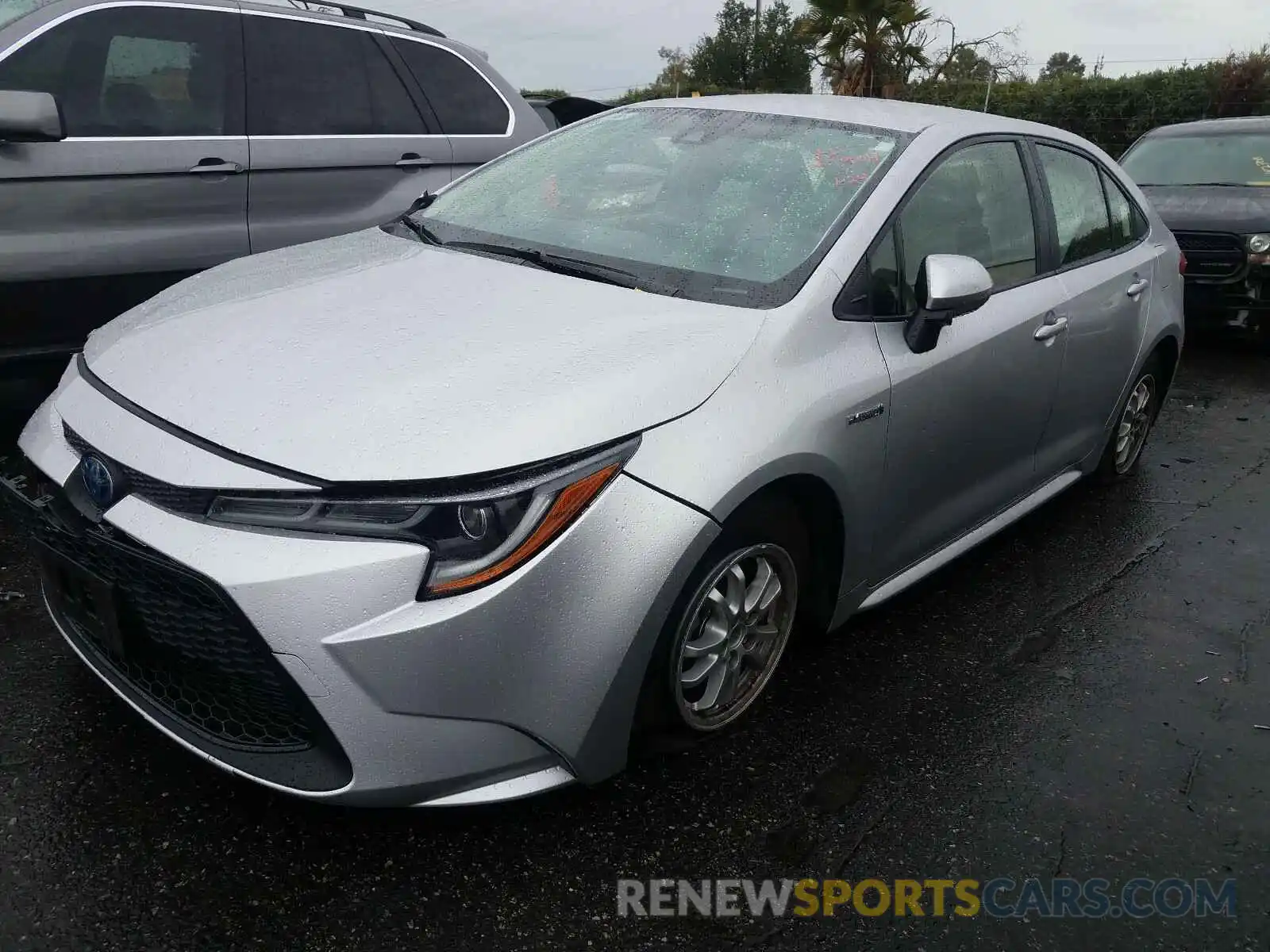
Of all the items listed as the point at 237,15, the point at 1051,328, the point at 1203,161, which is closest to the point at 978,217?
the point at 1051,328

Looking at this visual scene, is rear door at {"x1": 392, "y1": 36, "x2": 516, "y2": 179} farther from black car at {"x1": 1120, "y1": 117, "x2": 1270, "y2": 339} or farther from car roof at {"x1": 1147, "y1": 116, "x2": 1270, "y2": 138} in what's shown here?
car roof at {"x1": 1147, "y1": 116, "x2": 1270, "y2": 138}

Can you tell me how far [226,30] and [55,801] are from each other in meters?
3.25

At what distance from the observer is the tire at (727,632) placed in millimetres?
2393

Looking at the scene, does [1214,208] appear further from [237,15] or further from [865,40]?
[865,40]

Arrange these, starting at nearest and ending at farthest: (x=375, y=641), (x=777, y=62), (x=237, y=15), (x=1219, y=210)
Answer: (x=375, y=641)
(x=237, y=15)
(x=1219, y=210)
(x=777, y=62)

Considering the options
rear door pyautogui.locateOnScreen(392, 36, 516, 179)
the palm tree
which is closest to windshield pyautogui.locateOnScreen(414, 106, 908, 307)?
rear door pyautogui.locateOnScreen(392, 36, 516, 179)

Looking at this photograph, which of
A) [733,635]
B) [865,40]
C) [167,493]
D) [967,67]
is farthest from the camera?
[967,67]

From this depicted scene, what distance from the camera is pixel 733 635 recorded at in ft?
8.64

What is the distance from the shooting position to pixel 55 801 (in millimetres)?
2379

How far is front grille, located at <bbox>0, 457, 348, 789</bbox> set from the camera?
79.4 inches

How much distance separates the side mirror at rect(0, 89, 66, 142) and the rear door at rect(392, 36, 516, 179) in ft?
5.86

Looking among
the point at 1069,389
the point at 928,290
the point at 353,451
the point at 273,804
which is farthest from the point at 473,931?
the point at 1069,389

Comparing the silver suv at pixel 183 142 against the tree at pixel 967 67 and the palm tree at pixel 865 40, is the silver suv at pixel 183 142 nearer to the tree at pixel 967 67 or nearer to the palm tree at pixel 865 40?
the palm tree at pixel 865 40

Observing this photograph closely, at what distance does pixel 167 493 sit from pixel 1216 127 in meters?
9.35
